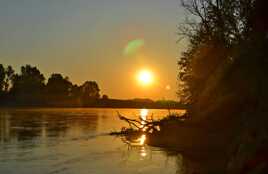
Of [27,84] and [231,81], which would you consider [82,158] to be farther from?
[27,84]

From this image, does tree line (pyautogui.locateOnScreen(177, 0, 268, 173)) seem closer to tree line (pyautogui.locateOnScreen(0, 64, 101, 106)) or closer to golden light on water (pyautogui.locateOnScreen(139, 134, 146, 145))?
golden light on water (pyautogui.locateOnScreen(139, 134, 146, 145))

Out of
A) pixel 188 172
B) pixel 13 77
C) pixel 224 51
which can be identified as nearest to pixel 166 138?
pixel 224 51

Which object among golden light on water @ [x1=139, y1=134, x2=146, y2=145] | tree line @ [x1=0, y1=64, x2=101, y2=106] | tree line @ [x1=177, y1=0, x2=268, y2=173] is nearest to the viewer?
tree line @ [x1=177, y1=0, x2=268, y2=173]

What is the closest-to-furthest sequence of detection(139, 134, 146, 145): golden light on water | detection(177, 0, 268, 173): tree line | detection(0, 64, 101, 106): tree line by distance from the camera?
1. detection(177, 0, 268, 173): tree line
2. detection(139, 134, 146, 145): golden light on water
3. detection(0, 64, 101, 106): tree line

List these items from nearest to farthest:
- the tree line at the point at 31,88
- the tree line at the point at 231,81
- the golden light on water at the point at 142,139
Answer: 1. the tree line at the point at 231,81
2. the golden light on water at the point at 142,139
3. the tree line at the point at 31,88

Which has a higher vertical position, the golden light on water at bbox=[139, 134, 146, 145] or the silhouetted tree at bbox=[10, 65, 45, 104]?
the silhouetted tree at bbox=[10, 65, 45, 104]

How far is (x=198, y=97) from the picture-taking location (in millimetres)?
37938

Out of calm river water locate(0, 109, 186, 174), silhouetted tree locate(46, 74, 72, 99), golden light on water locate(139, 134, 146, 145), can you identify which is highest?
silhouetted tree locate(46, 74, 72, 99)

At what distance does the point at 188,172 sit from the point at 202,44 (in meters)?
19.0

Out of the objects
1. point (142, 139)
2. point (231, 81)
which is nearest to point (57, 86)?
point (142, 139)

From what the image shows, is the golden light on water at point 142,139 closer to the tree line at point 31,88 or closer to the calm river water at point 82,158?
the calm river water at point 82,158

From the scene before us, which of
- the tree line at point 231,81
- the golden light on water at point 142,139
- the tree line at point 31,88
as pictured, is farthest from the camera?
the tree line at point 31,88

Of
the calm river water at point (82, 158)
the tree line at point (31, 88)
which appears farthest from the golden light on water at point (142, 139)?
the tree line at point (31, 88)

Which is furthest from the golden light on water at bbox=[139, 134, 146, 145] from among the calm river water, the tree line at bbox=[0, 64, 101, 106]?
the tree line at bbox=[0, 64, 101, 106]
